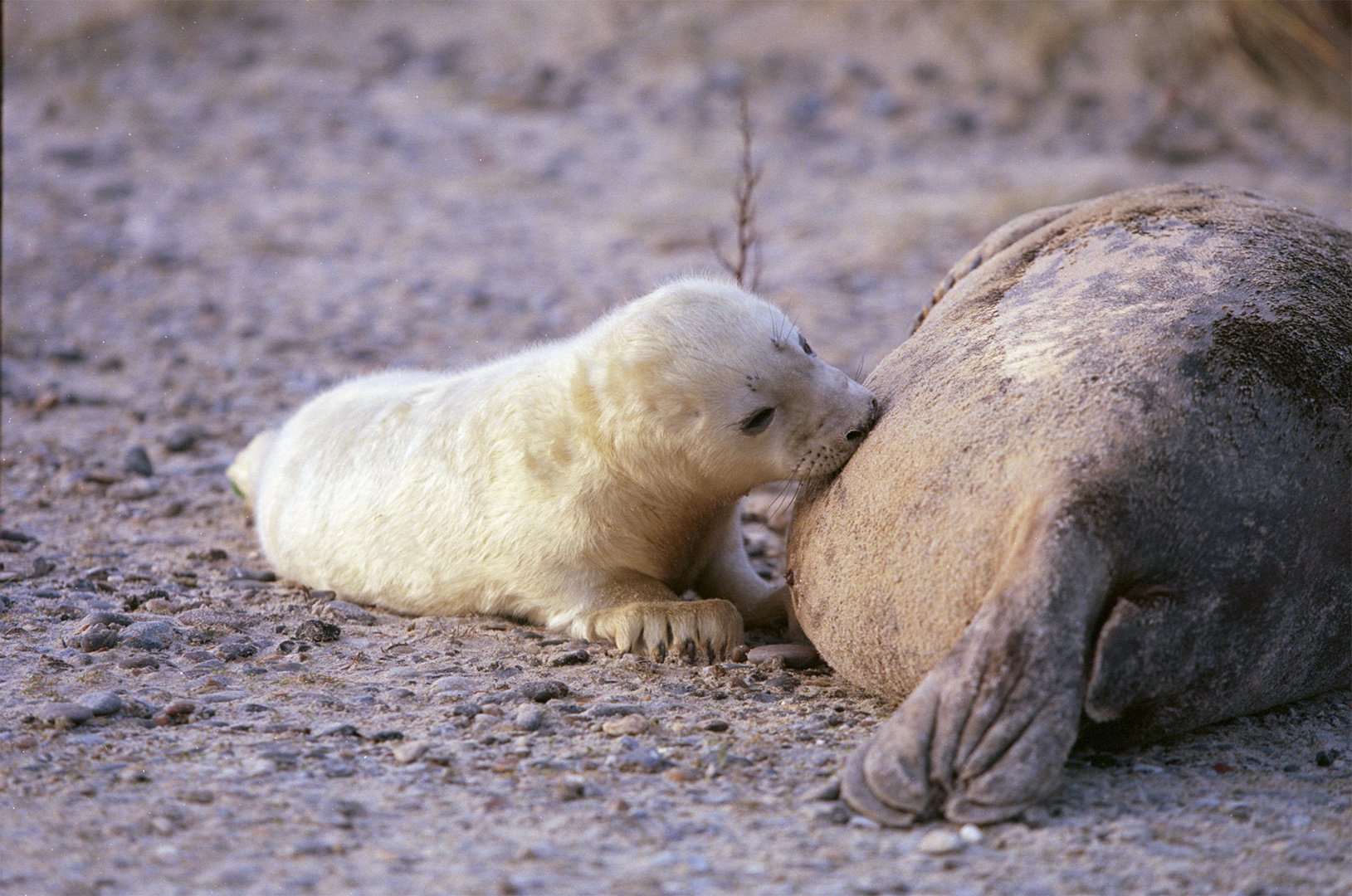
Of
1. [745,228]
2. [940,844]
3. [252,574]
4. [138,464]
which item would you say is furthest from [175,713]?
[745,228]

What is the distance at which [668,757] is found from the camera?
315 cm

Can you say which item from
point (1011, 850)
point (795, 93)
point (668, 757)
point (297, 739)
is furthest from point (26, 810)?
point (795, 93)

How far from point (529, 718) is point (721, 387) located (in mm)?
1098

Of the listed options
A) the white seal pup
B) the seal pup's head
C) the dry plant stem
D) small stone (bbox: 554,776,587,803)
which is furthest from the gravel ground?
the seal pup's head

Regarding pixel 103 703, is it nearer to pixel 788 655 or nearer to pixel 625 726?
pixel 625 726

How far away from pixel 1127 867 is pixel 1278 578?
806 mm

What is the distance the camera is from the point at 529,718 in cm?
337

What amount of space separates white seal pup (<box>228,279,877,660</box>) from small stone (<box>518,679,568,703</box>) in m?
0.40

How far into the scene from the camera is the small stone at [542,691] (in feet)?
11.7

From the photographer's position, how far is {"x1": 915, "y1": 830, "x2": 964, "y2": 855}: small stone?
8.58ft

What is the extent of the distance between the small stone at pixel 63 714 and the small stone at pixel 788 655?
5.72ft

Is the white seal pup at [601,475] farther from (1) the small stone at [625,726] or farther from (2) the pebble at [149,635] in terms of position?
(2) the pebble at [149,635]

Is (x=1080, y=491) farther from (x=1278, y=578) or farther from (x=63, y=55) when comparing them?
(x=63, y=55)

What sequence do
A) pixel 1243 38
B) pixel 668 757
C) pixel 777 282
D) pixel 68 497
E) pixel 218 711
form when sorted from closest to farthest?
pixel 668 757, pixel 218 711, pixel 68 497, pixel 777 282, pixel 1243 38
